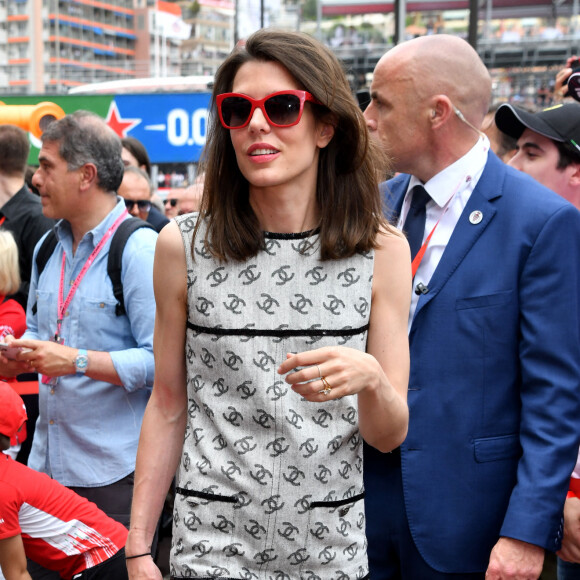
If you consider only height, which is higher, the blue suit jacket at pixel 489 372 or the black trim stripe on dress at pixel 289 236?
the black trim stripe on dress at pixel 289 236

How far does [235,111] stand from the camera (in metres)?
2.06

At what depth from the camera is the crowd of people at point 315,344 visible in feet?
6.50

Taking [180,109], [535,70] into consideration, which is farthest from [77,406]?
[535,70]

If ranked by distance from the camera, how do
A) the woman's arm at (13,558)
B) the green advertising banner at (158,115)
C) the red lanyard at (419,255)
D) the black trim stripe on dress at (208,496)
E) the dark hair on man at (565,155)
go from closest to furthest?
the black trim stripe on dress at (208,496) → the red lanyard at (419,255) → the woman's arm at (13,558) → the dark hair on man at (565,155) → the green advertising banner at (158,115)

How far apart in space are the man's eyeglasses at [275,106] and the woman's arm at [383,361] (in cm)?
37

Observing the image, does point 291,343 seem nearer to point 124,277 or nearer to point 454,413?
point 454,413

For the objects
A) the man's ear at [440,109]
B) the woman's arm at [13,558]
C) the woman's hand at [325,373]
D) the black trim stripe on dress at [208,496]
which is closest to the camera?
the woman's hand at [325,373]

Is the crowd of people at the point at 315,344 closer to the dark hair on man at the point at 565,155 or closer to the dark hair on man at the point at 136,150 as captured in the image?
the dark hair on man at the point at 565,155

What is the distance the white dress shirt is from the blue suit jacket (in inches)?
3.8

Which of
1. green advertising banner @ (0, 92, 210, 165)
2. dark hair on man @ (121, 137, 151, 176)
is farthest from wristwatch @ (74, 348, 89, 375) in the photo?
green advertising banner @ (0, 92, 210, 165)

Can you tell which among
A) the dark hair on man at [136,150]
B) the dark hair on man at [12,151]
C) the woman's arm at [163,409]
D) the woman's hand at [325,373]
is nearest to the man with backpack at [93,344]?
the woman's arm at [163,409]

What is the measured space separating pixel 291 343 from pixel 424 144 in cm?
123

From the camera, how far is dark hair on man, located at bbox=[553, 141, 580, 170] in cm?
338

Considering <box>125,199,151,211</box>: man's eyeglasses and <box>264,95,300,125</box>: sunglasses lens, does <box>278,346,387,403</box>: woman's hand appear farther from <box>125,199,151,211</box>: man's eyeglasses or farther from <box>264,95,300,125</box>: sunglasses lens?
<box>125,199,151,211</box>: man's eyeglasses
